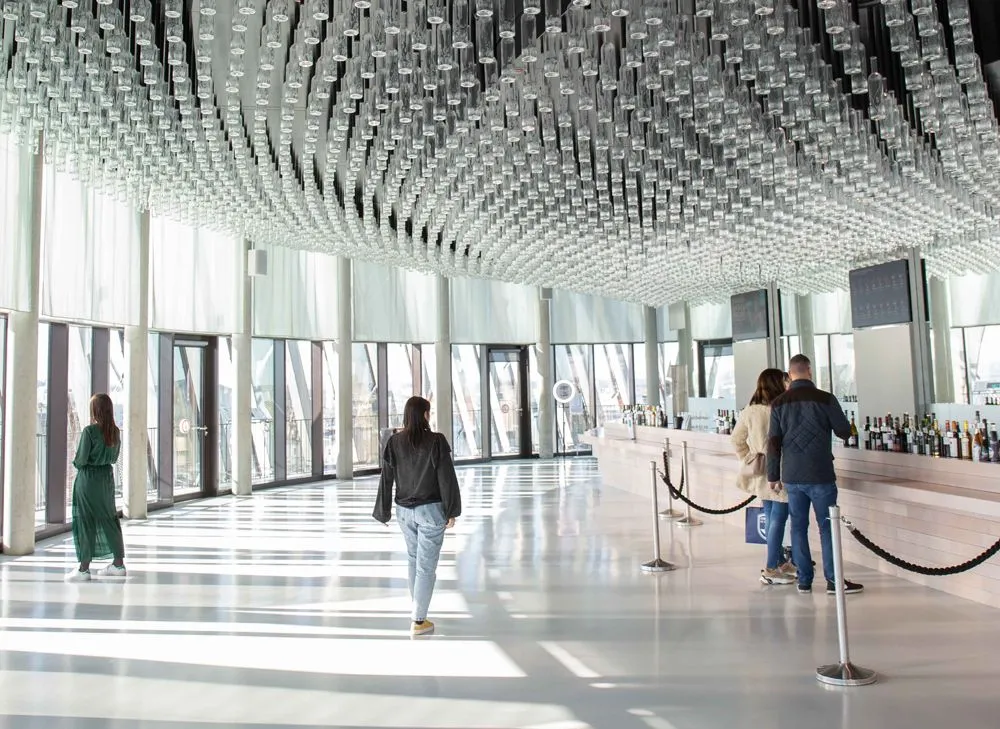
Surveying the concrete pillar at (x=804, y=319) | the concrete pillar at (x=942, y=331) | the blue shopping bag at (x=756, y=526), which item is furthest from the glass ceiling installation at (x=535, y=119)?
the concrete pillar at (x=804, y=319)

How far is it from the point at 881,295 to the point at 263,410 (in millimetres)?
10953

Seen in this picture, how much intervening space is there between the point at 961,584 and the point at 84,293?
9.88 m

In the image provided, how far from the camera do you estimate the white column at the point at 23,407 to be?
8.24 meters

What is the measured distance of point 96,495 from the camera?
7098mm

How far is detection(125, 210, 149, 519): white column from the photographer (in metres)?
10.7

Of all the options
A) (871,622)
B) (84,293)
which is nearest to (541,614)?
(871,622)

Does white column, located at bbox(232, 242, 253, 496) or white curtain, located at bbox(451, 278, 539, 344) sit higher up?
white curtain, located at bbox(451, 278, 539, 344)

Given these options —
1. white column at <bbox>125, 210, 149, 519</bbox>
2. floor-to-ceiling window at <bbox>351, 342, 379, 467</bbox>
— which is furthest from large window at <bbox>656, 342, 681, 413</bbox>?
white column at <bbox>125, 210, 149, 519</bbox>

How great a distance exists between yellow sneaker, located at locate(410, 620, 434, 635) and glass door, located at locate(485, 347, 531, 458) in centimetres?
1421

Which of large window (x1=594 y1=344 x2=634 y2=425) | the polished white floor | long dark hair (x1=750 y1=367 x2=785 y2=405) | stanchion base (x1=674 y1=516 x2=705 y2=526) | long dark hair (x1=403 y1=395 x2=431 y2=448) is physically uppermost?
large window (x1=594 y1=344 x2=634 y2=425)

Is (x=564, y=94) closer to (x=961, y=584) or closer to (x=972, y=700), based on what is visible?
(x=972, y=700)

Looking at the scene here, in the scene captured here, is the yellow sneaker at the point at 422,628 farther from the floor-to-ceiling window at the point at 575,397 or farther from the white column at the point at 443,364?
the floor-to-ceiling window at the point at 575,397

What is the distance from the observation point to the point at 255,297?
47.1 feet

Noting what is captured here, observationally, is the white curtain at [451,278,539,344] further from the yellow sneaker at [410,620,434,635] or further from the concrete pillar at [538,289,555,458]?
the yellow sneaker at [410,620,434,635]
